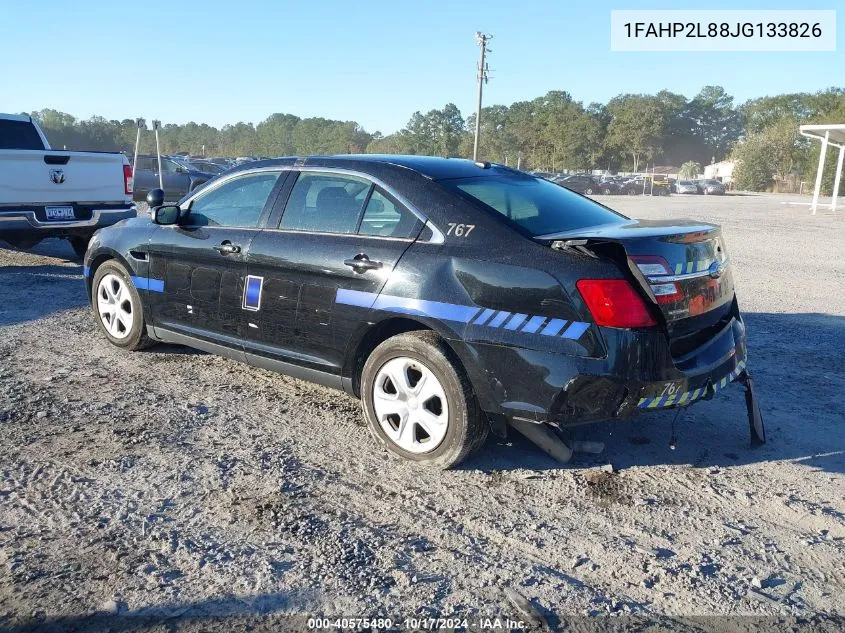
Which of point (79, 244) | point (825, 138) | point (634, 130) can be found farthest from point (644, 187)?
point (79, 244)

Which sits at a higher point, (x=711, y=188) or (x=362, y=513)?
(x=711, y=188)

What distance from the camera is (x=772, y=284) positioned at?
9773 mm

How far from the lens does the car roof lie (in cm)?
425

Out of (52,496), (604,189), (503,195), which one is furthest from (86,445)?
(604,189)

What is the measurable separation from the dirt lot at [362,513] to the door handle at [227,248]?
0.95m

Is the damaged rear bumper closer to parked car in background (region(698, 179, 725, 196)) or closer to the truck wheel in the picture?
the truck wheel

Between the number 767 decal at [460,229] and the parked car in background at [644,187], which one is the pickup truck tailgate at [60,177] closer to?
the number 767 decal at [460,229]

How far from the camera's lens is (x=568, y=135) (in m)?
93.3

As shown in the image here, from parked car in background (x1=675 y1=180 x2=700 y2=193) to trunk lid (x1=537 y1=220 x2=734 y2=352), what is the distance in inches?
2339

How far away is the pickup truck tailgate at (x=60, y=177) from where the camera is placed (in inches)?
339

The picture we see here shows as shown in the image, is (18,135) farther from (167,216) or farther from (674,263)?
Answer: (674,263)

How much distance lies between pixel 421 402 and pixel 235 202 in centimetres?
208

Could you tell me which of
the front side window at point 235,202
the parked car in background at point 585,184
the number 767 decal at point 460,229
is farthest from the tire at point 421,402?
the parked car in background at point 585,184

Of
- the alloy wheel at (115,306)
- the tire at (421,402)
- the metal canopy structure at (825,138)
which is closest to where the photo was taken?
the tire at (421,402)
